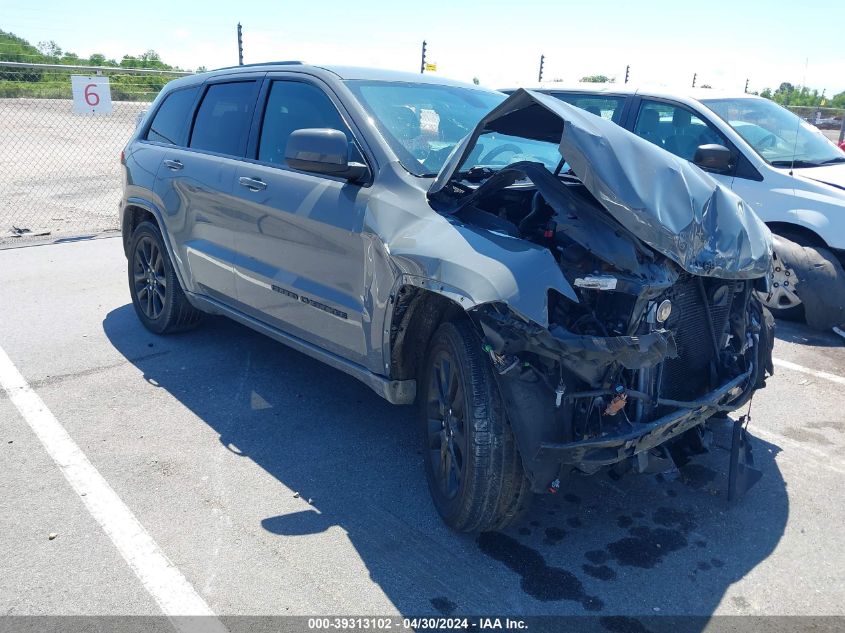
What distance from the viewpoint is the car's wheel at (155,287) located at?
5645 mm

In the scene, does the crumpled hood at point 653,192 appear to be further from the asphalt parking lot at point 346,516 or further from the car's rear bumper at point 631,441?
the asphalt parking lot at point 346,516

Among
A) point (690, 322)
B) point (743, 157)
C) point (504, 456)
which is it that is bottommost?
point (504, 456)

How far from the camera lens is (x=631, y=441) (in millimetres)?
2936

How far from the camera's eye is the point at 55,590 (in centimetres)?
298

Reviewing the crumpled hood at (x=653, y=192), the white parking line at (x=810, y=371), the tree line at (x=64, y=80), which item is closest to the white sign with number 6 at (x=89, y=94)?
the tree line at (x=64, y=80)

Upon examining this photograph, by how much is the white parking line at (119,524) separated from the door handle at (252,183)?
176 centimetres

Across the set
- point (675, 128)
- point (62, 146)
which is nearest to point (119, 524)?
point (675, 128)

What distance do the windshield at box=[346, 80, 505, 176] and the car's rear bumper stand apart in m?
1.57

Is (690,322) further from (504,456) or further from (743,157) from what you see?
(743,157)

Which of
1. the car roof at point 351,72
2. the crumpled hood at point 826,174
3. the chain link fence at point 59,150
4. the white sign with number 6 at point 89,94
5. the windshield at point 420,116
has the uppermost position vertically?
the car roof at point 351,72

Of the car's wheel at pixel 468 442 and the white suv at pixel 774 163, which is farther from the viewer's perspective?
the white suv at pixel 774 163

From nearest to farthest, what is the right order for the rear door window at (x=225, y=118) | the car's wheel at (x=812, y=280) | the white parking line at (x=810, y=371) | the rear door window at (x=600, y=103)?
1. the rear door window at (x=225, y=118)
2. the white parking line at (x=810, y=371)
3. the car's wheel at (x=812, y=280)
4. the rear door window at (x=600, y=103)

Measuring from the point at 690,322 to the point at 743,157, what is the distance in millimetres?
3786

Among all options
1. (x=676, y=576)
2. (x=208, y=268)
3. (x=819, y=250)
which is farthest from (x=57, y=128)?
(x=676, y=576)
